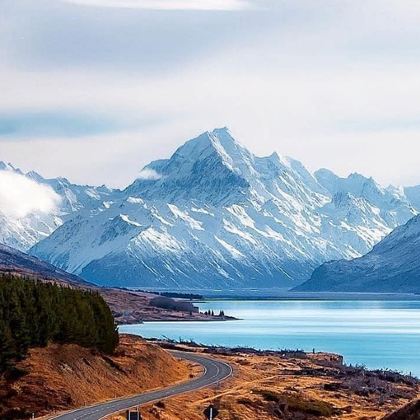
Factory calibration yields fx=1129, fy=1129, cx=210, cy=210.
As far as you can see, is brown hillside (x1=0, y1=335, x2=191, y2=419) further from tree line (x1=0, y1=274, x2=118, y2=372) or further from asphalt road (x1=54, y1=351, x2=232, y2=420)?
asphalt road (x1=54, y1=351, x2=232, y2=420)

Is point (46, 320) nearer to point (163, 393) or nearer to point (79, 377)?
point (79, 377)

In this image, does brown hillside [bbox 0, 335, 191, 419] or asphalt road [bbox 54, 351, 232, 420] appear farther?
brown hillside [bbox 0, 335, 191, 419]

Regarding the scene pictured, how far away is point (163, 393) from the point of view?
116375 millimetres

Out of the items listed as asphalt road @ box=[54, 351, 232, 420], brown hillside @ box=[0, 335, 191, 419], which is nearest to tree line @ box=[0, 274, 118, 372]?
brown hillside @ box=[0, 335, 191, 419]

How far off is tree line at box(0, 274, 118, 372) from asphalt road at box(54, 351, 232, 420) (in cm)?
1031

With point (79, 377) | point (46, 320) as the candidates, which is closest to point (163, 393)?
point (79, 377)

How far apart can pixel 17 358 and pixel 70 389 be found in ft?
22.7

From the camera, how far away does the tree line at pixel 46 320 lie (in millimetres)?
112812

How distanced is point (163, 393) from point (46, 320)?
47.4 feet

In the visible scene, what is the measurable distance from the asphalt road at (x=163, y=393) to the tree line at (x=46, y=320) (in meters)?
10.3

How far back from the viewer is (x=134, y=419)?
88.8 metres

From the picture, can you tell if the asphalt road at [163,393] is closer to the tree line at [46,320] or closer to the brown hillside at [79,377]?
the brown hillside at [79,377]

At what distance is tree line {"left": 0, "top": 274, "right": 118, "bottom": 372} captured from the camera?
4441 inches

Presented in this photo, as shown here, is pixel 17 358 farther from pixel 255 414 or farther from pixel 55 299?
pixel 255 414
